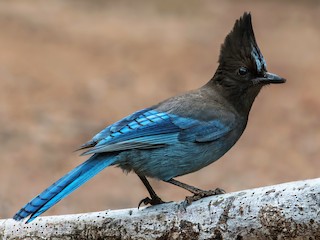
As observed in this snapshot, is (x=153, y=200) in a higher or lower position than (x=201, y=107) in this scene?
lower

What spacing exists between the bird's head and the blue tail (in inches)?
34.5

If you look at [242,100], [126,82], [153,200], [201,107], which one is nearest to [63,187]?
[153,200]

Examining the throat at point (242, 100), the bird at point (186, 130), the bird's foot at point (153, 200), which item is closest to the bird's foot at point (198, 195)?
the bird at point (186, 130)

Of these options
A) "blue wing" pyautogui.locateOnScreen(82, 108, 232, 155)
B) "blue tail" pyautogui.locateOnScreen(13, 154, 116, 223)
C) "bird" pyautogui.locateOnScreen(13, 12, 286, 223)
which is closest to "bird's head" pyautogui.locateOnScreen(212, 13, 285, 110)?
"bird" pyautogui.locateOnScreen(13, 12, 286, 223)

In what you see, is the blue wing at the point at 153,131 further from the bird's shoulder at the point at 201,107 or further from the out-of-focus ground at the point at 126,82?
the out-of-focus ground at the point at 126,82

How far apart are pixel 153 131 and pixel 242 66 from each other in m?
0.66

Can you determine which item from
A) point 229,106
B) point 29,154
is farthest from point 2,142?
point 229,106

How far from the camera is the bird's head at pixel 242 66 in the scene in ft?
15.2

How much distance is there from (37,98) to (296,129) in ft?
9.52

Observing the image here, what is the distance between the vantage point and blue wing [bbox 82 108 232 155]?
4281mm

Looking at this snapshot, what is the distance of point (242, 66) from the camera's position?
470 centimetres

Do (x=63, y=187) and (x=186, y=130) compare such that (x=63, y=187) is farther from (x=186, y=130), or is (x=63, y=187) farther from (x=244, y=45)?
(x=244, y=45)

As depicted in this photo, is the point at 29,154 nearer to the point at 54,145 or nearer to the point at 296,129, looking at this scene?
the point at 54,145

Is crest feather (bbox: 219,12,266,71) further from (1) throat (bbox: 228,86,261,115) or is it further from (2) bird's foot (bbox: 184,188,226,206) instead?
(2) bird's foot (bbox: 184,188,226,206)
